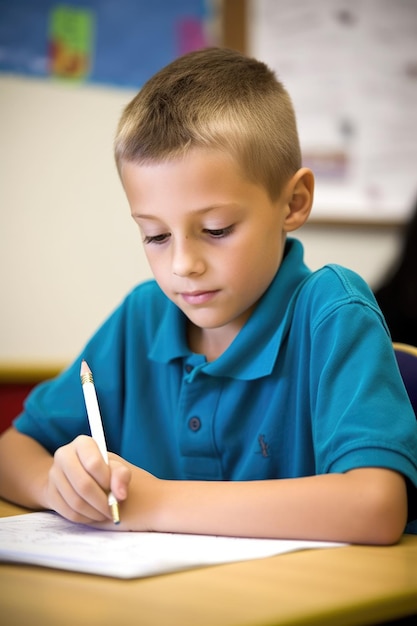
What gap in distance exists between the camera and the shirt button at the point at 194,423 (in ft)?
3.47

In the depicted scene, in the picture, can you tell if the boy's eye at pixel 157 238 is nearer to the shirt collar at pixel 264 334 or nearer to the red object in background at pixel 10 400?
the shirt collar at pixel 264 334

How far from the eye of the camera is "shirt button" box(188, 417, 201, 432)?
3.47 ft

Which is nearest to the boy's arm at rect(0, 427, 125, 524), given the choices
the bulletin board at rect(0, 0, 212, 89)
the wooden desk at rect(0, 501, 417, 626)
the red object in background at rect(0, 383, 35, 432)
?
the wooden desk at rect(0, 501, 417, 626)

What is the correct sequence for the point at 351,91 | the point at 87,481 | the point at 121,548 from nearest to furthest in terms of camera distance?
the point at 121,548, the point at 87,481, the point at 351,91

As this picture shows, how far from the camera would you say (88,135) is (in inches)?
81.8

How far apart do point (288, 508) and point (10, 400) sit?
4.16 ft

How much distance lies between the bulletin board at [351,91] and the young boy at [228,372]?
1.30 m

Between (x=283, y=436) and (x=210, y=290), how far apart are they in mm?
210

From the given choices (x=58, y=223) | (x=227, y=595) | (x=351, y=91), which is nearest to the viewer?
(x=227, y=595)

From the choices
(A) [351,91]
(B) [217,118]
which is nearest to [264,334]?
(B) [217,118]

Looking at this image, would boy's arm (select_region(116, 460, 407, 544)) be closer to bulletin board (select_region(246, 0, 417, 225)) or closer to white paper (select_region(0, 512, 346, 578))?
white paper (select_region(0, 512, 346, 578))

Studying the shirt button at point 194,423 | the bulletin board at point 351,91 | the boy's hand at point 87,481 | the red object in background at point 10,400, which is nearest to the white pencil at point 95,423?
the boy's hand at point 87,481

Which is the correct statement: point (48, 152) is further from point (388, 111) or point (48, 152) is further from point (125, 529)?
point (125, 529)

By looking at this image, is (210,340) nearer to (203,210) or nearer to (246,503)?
(203,210)
